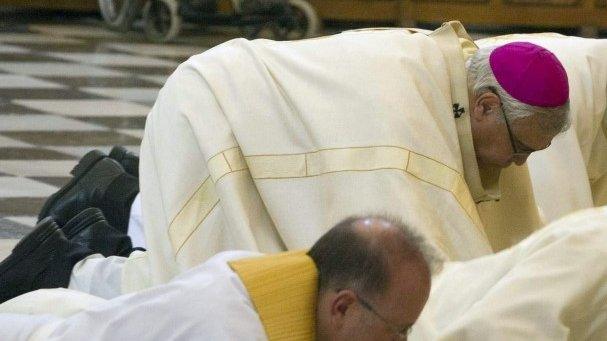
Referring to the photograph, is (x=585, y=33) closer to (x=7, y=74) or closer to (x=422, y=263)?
(x=7, y=74)

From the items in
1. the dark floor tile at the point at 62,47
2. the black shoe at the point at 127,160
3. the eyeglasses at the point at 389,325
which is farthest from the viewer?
the dark floor tile at the point at 62,47

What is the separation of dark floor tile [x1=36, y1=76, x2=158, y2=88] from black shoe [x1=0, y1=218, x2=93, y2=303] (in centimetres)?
460

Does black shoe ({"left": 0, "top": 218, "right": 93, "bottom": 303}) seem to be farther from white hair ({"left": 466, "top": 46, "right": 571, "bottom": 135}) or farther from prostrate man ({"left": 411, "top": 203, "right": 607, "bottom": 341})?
prostrate man ({"left": 411, "top": 203, "right": 607, "bottom": 341})

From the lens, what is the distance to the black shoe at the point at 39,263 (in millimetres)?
3814

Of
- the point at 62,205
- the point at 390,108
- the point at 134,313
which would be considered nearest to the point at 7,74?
the point at 62,205

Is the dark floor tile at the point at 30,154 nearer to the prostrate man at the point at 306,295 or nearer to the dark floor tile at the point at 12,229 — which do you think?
the dark floor tile at the point at 12,229

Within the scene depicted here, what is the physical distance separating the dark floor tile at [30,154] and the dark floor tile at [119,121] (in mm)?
726

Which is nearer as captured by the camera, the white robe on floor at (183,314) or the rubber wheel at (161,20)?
the white robe on floor at (183,314)

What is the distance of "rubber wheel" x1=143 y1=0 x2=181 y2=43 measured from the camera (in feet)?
34.0

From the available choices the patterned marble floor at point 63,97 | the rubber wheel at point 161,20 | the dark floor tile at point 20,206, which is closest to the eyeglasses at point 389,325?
the patterned marble floor at point 63,97

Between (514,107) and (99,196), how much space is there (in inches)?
57.0

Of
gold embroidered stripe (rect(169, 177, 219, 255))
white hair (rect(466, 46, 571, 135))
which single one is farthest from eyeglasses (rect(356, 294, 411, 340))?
white hair (rect(466, 46, 571, 135))

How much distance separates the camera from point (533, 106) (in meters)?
3.79

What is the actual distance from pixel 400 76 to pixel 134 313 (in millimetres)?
1411
